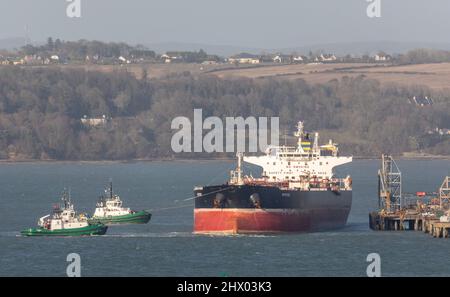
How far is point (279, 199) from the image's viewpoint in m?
87.5

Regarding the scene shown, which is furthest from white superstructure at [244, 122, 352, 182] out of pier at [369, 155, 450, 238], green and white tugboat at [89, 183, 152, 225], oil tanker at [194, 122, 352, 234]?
green and white tugboat at [89, 183, 152, 225]

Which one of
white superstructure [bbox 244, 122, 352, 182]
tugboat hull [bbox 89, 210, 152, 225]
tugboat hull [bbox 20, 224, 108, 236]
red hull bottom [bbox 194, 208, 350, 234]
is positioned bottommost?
tugboat hull [bbox 89, 210, 152, 225]

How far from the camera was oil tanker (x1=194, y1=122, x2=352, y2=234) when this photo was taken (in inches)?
3396

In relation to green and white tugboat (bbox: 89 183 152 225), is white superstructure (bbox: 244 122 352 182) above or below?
above

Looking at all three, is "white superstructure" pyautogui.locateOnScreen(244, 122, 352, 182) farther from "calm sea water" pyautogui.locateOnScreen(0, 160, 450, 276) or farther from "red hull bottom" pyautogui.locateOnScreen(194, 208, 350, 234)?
"red hull bottom" pyautogui.locateOnScreen(194, 208, 350, 234)

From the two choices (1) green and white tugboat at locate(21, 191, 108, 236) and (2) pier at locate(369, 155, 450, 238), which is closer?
(1) green and white tugboat at locate(21, 191, 108, 236)

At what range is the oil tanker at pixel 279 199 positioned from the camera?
8625cm

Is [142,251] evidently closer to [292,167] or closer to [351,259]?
[351,259]

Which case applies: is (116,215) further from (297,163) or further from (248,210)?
(248,210)

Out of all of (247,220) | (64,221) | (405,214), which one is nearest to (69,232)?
(64,221)

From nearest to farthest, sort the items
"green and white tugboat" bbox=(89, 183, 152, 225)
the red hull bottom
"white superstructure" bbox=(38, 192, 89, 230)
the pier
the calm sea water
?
the calm sea water → the red hull bottom → "white superstructure" bbox=(38, 192, 89, 230) → the pier → "green and white tugboat" bbox=(89, 183, 152, 225)

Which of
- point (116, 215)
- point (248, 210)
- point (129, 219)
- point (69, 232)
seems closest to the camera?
point (248, 210)

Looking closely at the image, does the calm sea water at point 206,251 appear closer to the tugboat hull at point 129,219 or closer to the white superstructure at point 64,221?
the tugboat hull at point 129,219

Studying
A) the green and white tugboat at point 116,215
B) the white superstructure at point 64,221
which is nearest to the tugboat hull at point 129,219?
the green and white tugboat at point 116,215
